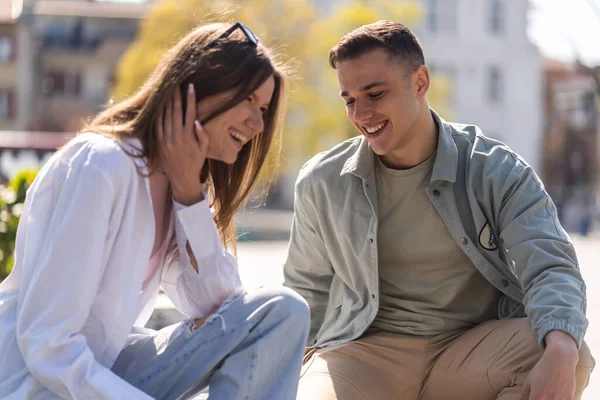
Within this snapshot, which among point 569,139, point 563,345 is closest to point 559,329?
point 563,345

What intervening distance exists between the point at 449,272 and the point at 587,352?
2.07 ft

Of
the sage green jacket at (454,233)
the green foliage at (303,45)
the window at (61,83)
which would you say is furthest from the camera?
the window at (61,83)

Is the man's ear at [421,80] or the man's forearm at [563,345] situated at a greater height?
the man's ear at [421,80]

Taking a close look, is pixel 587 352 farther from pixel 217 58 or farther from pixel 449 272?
pixel 217 58

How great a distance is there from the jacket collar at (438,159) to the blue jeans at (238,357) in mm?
1069

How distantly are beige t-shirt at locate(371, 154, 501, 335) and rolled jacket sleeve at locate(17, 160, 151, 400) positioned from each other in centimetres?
147

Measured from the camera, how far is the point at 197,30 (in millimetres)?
2836

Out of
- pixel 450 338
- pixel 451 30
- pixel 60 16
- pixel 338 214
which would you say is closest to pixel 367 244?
pixel 338 214

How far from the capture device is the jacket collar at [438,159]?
11.9 ft

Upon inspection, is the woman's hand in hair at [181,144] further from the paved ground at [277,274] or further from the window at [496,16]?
the window at [496,16]

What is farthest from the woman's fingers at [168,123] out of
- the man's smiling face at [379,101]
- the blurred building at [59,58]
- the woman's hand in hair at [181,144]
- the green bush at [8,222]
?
the blurred building at [59,58]

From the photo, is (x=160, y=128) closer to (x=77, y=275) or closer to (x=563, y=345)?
(x=77, y=275)

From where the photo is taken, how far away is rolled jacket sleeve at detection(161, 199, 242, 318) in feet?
9.36

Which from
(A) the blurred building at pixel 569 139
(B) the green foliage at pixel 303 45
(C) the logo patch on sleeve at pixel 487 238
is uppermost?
(C) the logo patch on sleeve at pixel 487 238
